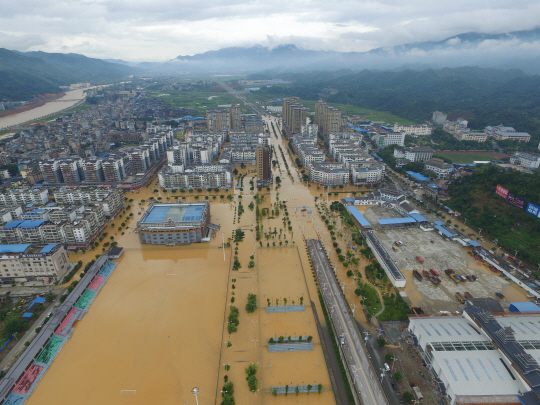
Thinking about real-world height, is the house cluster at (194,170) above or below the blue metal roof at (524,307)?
above

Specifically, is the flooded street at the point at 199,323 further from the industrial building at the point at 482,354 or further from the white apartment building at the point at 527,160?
the white apartment building at the point at 527,160

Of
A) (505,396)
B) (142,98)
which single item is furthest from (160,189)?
(142,98)

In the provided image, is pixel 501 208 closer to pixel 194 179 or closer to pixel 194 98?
pixel 194 179

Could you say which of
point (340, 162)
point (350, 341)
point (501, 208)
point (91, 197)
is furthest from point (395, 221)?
point (91, 197)

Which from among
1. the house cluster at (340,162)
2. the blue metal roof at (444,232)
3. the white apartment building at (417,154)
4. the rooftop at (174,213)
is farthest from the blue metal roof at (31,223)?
the white apartment building at (417,154)

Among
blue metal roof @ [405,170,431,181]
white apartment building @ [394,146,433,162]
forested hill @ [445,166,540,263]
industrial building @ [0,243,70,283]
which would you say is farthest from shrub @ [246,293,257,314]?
white apartment building @ [394,146,433,162]

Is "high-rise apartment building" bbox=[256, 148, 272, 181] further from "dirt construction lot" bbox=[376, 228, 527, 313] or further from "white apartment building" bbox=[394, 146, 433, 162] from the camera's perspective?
"white apartment building" bbox=[394, 146, 433, 162]

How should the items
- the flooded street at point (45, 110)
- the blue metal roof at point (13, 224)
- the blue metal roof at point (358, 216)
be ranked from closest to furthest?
the blue metal roof at point (13, 224) < the blue metal roof at point (358, 216) < the flooded street at point (45, 110)

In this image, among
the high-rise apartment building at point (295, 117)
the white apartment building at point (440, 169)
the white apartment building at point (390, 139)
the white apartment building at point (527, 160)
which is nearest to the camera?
the white apartment building at point (440, 169)
